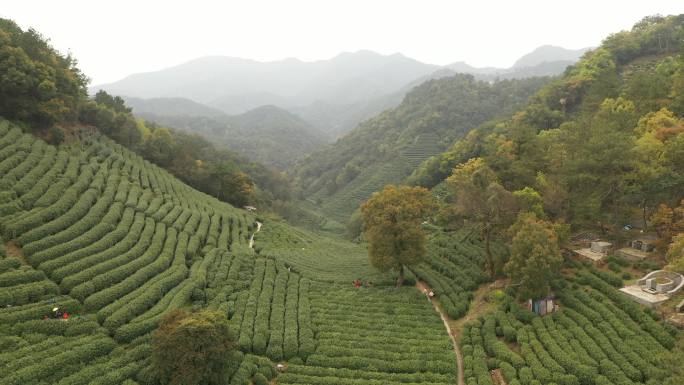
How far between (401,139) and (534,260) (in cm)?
9781

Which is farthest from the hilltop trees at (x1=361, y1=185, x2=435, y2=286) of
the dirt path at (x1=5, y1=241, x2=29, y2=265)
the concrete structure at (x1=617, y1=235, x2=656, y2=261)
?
→ the dirt path at (x1=5, y1=241, x2=29, y2=265)

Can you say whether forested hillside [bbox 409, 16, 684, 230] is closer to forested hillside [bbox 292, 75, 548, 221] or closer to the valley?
the valley

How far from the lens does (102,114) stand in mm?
53156

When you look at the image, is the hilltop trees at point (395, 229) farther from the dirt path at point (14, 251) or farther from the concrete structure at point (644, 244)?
the dirt path at point (14, 251)

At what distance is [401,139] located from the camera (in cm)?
12131

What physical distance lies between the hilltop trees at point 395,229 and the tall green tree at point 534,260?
7.03 m

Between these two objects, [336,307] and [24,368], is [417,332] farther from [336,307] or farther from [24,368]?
[24,368]

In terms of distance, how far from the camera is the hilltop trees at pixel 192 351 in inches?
736

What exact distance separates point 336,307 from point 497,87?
133009mm

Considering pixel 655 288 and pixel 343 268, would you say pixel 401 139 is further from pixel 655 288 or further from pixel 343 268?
pixel 655 288

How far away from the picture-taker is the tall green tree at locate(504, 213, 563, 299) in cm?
2589

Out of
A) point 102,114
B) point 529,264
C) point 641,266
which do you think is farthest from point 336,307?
point 102,114

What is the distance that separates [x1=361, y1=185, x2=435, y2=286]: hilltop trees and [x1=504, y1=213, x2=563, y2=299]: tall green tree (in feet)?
23.1

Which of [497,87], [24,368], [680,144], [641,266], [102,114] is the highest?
[497,87]
